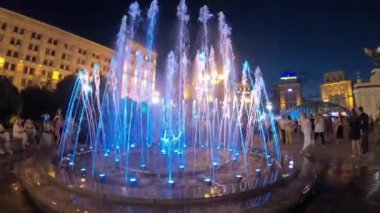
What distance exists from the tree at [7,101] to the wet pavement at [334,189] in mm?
17690

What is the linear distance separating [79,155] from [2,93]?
17.9 m

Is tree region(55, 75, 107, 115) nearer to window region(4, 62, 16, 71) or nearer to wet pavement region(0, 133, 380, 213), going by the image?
window region(4, 62, 16, 71)

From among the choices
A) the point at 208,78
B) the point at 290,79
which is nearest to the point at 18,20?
the point at 208,78

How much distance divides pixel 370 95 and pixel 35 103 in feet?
128

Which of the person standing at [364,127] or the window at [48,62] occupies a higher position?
the window at [48,62]

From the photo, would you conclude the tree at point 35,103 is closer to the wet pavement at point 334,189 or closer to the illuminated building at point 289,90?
the wet pavement at point 334,189

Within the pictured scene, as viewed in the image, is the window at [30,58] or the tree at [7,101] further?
the window at [30,58]

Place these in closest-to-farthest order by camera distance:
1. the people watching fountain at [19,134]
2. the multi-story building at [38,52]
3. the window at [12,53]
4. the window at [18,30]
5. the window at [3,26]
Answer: the people watching fountain at [19,134] < the window at [3,26] < the multi-story building at [38,52] < the window at [12,53] < the window at [18,30]

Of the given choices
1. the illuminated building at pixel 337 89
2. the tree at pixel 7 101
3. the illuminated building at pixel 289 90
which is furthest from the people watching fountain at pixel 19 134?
the illuminated building at pixel 289 90

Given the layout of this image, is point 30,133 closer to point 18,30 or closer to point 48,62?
point 18,30

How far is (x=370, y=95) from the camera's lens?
23547mm

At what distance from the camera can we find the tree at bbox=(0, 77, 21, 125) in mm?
23739

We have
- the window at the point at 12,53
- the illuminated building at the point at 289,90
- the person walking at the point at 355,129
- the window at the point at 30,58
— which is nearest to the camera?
the person walking at the point at 355,129

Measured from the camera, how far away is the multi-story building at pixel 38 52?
53312mm
